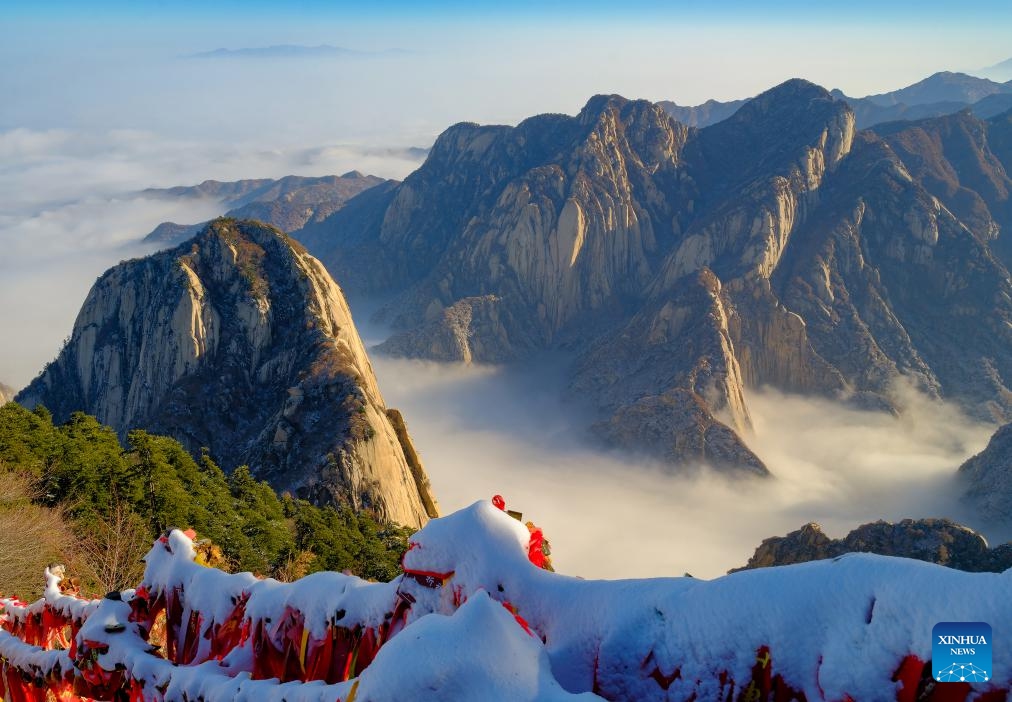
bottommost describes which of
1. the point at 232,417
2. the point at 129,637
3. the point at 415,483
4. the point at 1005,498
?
the point at 1005,498

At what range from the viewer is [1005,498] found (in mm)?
85875

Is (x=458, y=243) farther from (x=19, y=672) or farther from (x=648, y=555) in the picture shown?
(x=19, y=672)

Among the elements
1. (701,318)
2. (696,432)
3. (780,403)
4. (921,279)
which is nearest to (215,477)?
(696,432)

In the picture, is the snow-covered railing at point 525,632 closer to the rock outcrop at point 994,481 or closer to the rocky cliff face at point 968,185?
the rock outcrop at point 994,481

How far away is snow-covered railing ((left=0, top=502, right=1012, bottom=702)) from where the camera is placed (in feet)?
14.9

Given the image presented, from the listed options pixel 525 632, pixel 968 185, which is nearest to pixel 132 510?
pixel 525 632

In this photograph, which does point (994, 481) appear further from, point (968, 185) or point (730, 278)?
point (968, 185)

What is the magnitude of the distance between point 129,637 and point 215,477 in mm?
30389

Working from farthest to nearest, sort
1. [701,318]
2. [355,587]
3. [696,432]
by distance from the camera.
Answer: [701,318] < [696,432] < [355,587]

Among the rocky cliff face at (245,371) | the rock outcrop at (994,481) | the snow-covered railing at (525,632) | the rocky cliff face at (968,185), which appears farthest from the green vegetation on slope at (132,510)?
the rocky cliff face at (968,185)

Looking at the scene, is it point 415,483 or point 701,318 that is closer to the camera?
point 415,483

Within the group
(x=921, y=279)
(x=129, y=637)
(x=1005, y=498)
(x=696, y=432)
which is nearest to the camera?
(x=129, y=637)

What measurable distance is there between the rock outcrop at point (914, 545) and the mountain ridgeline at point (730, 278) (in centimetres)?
6929

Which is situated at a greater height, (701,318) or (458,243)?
(458,243)
